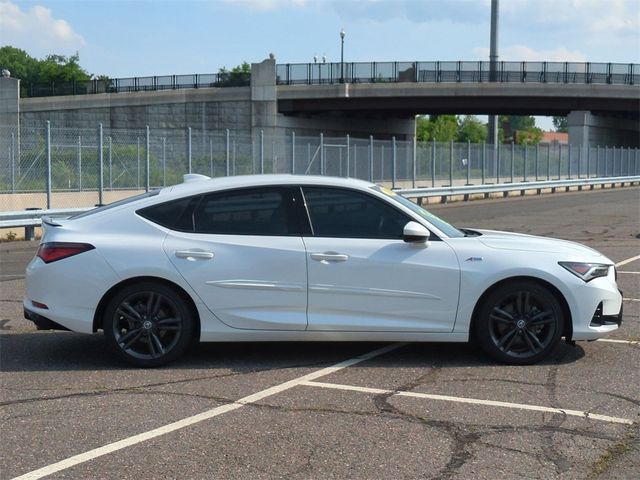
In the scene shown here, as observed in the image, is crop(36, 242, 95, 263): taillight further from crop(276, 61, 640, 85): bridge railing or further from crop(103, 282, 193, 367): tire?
crop(276, 61, 640, 85): bridge railing

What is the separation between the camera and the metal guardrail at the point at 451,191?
17013 mm

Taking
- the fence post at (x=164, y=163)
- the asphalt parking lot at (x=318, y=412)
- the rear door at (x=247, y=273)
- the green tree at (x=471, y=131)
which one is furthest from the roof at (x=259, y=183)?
the green tree at (x=471, y=131)

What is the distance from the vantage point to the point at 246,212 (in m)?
6.75

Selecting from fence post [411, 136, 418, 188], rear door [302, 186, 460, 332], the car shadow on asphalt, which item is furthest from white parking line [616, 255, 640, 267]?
fence post [411, 136, 418, 188]

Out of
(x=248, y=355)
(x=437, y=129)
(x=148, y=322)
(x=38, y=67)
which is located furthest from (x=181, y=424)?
(x=38, y=67)

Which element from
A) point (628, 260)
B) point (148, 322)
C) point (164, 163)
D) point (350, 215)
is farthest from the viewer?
point (164, 163)

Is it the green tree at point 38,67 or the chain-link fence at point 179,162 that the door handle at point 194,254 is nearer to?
the chain-link fence at point 179,162

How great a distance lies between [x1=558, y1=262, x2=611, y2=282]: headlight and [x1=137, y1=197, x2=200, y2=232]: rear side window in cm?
285

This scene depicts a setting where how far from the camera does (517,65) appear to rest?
51.8 m

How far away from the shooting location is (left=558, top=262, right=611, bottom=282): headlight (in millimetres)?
6648

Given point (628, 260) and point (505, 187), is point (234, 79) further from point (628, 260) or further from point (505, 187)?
point (628, 260)

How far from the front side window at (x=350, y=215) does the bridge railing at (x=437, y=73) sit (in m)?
44.1

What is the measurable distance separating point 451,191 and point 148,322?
84.1ft

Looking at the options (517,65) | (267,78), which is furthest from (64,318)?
(517,65)
